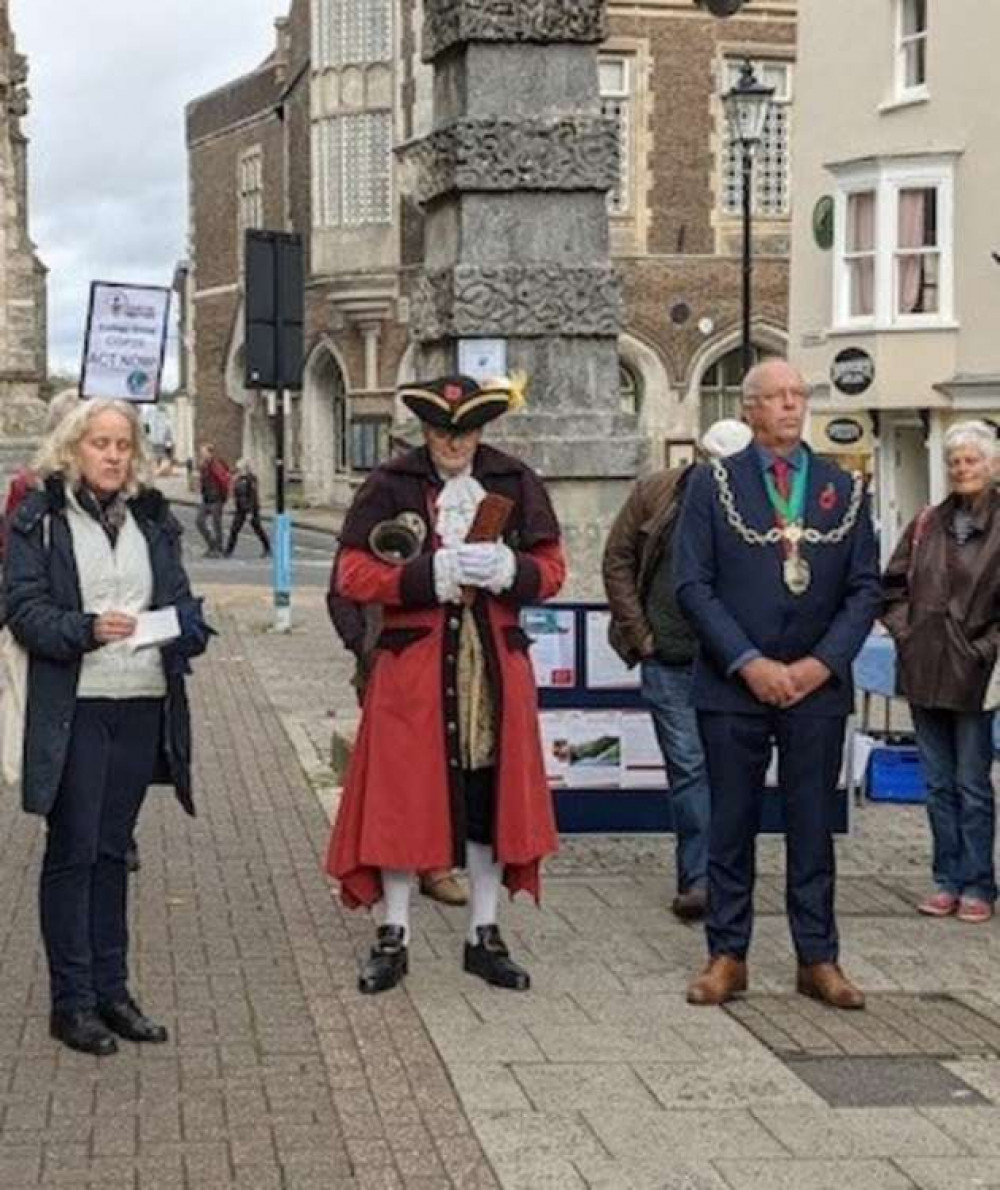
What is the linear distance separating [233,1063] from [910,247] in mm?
29788

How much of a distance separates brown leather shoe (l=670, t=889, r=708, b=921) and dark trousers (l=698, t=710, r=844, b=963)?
4.00 ft

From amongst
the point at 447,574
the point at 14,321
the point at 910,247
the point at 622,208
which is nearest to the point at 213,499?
the point at 14,321

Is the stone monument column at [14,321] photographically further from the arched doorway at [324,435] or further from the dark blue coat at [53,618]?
the dark blue coat at [53,618]

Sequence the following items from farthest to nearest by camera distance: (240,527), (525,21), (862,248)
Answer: (240,527)
(862,248)
(525,21)

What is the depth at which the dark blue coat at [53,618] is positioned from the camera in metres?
6.48

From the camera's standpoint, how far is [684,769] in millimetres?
8867

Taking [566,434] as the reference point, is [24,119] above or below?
above

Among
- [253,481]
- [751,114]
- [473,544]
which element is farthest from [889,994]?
[253,481]

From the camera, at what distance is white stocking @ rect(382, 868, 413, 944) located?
24.7 feet

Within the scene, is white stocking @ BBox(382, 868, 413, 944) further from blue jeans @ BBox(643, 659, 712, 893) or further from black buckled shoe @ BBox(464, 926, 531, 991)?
blue jeans @ BBox(643, 659, 712, 893)

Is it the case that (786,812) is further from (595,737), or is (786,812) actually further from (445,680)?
(595,737)

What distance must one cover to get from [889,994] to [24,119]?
51.0 m

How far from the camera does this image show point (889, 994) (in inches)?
296

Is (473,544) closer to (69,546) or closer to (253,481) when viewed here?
(69,546)
